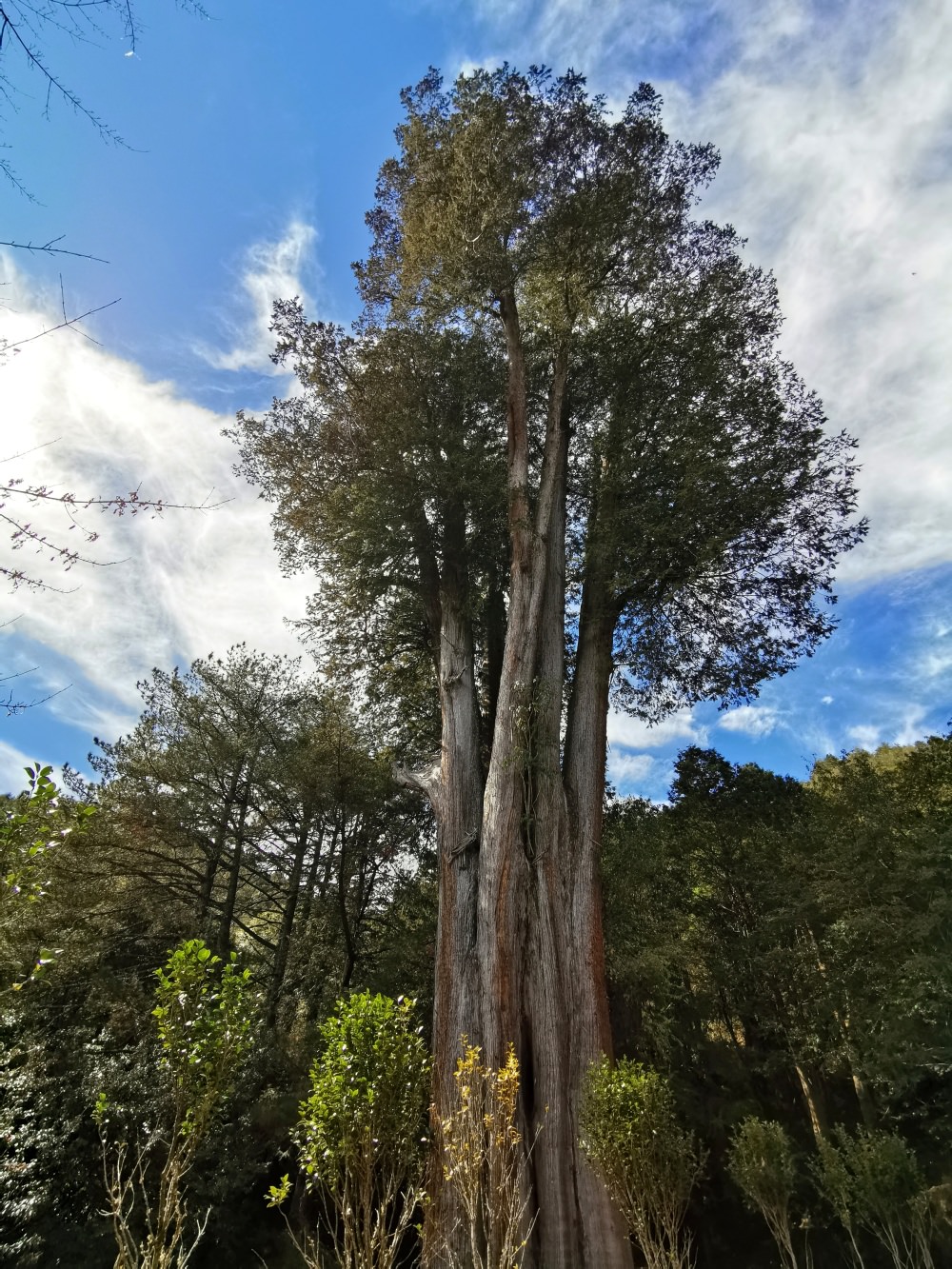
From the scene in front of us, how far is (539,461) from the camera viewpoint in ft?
37.0

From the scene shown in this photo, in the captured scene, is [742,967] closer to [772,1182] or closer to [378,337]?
[772,1182]

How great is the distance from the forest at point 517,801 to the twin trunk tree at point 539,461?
0.06 m

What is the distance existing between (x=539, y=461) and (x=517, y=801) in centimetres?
646

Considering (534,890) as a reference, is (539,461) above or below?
above

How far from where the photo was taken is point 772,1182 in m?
7.61

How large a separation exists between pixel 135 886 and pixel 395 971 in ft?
15.0

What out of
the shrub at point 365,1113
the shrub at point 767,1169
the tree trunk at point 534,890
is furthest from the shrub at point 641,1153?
the shrub at point 767,1169

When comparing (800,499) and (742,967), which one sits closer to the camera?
(800,499)

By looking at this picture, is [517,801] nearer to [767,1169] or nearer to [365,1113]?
[365,1113]

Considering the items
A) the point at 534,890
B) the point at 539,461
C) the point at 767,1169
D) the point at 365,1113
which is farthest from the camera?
the point at 539,461

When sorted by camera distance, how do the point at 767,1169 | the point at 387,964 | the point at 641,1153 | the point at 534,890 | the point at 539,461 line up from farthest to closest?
the point at 539,461 < the point at 387,964 < the point at 767,1169 < the point at 534,890 < the point at 641,1153

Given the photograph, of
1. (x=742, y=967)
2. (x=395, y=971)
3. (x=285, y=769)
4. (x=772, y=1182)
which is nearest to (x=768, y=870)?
(x=742, y=967)

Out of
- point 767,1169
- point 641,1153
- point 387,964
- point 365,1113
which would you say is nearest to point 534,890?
point 641,1153

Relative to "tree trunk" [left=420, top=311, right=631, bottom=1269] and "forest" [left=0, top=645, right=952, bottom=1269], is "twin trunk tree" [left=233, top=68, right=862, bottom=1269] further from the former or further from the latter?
"forest" [left=0, top=645, right=952, bottom=1269]
